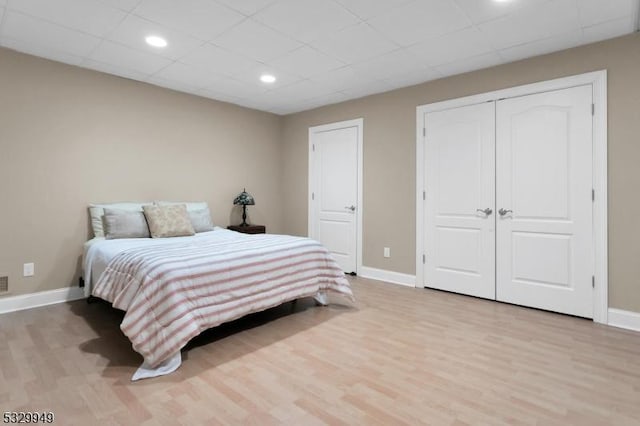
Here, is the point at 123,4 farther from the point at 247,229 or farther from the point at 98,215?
the point at 247,229

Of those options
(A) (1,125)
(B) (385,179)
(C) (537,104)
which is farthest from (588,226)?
(A) (1,125)

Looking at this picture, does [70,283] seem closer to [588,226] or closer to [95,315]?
A: [95,315]

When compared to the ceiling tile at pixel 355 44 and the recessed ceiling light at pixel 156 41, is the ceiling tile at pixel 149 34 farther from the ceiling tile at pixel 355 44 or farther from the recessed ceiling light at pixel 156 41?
the ceiling tile at pixel 355 44

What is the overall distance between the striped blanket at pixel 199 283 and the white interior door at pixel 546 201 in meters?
1.81

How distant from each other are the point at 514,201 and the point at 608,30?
1581 millimetres

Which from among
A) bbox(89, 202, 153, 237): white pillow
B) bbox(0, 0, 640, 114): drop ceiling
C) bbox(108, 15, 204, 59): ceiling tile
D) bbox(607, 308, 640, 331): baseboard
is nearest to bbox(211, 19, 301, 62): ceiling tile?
bbox(0, 0, 640, 114): drop ceiling

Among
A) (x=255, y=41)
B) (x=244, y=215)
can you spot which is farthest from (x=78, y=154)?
(x=255, y=41)

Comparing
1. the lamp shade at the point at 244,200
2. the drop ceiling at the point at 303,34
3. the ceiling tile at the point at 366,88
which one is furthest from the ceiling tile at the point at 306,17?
the lamp shade at the point at 244,200

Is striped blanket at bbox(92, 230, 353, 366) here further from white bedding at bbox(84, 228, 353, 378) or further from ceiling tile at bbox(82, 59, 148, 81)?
ceiling tile at bbox(82, 59, 148, 81)

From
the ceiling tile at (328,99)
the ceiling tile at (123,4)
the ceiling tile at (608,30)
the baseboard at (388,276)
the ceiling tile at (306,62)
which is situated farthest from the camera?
the ceiling tile at (328,99)

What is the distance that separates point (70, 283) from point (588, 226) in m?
5.09

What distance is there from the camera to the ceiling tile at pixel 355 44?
114 inches

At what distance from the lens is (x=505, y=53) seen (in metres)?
3.27

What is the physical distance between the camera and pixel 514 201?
349 centimetres
